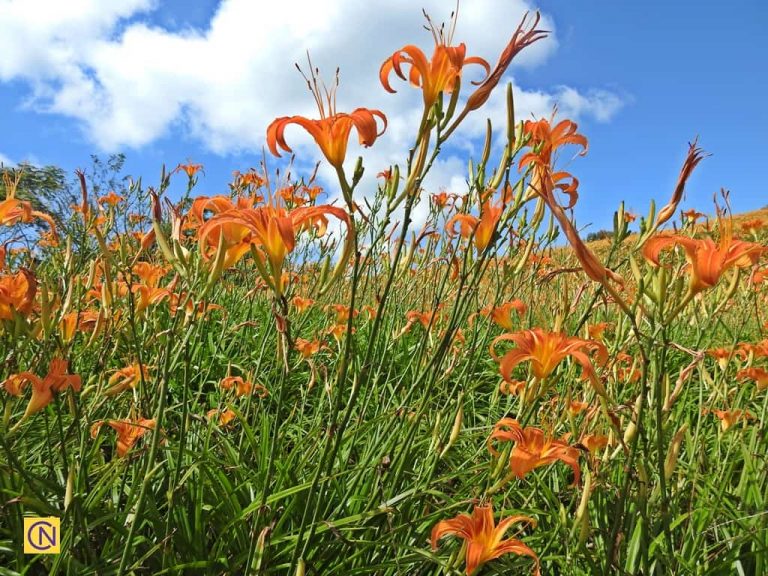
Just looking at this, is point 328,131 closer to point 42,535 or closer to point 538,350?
point 538,350

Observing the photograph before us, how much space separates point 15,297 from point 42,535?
0.68m

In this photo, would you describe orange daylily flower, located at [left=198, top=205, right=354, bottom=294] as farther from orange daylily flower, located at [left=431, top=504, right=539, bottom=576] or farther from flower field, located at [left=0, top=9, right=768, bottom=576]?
orange daylily flower, located at [left=431, top=504, right=539, bottom=576]

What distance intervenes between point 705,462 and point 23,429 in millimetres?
2988

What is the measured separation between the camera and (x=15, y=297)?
139 cm

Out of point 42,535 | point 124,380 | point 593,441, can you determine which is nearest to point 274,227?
point 124,380

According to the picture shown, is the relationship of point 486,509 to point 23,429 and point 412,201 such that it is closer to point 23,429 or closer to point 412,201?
point 412,201

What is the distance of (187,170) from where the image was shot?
384cm

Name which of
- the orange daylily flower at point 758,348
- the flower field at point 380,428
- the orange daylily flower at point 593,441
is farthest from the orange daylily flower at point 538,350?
the orange daylily flower at point 758,348

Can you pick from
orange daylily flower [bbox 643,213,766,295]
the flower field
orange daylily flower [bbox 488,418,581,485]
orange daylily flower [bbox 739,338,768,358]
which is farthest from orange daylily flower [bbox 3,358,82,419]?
orange daylily flower [bbox 739,338,768,358]

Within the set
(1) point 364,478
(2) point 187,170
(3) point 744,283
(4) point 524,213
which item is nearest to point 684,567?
(1) point 364,478

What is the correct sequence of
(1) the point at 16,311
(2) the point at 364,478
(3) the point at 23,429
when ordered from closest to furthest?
(1) the point at 16,311 < (2) the point at 364,478 < (3) the point at 23,429

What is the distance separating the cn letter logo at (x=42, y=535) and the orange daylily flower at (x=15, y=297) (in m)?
0.57

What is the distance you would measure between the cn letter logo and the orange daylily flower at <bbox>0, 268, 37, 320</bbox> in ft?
1.89

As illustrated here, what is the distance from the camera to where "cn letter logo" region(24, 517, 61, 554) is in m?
1.45
